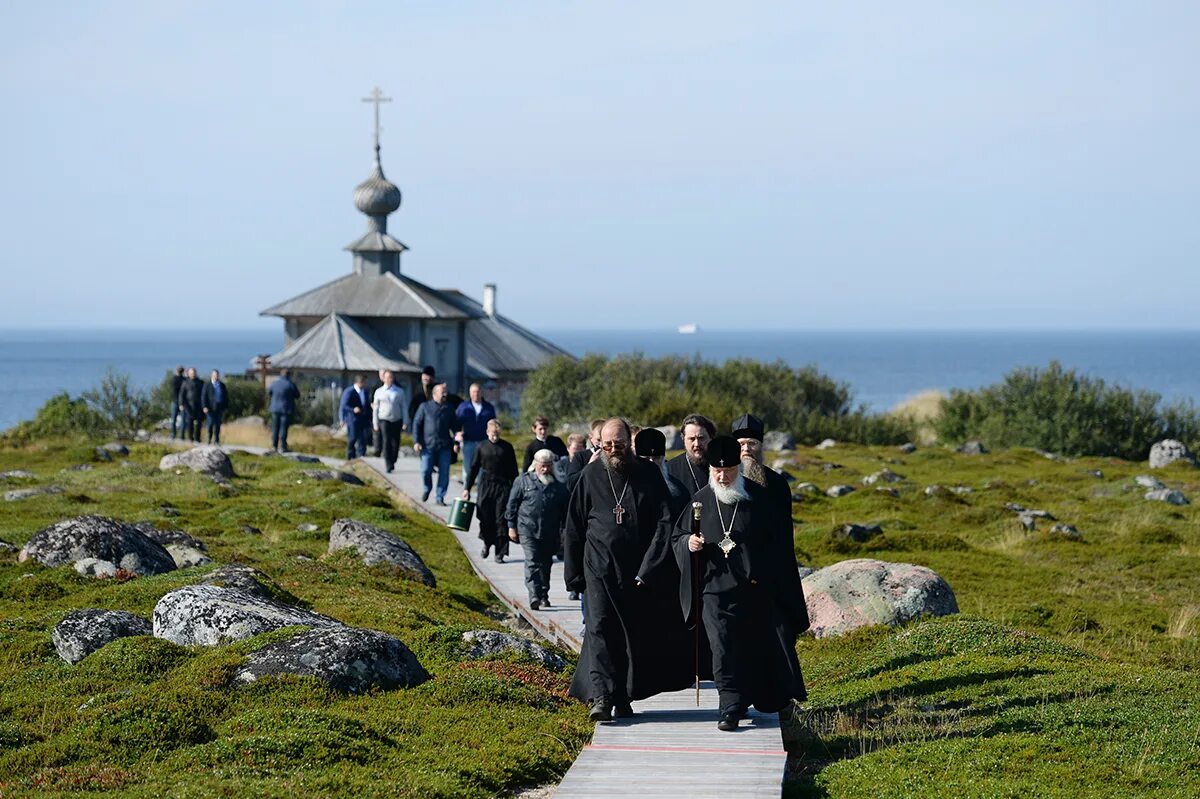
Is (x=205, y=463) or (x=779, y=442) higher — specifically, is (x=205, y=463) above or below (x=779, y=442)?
above

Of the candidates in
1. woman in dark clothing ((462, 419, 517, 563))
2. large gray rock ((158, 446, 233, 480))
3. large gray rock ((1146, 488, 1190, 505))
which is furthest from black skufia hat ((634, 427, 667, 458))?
large gray rock ((1146, 488, 1190, 505))

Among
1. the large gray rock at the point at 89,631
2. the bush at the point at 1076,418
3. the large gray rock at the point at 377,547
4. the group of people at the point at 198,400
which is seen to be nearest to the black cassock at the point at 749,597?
the large gray rock at the point at 89,631

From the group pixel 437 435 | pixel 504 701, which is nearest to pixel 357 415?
pixel 437 435

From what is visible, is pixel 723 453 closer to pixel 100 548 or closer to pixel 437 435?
pixel 100 548

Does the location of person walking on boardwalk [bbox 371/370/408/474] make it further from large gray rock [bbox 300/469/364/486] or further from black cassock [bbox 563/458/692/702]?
black cassock [bbox 563/458/692/702]

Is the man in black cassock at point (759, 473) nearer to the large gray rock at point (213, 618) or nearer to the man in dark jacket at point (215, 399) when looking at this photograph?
the large gray rock at point (213, 618)

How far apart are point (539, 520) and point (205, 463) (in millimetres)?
14888

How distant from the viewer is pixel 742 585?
35.6 ft

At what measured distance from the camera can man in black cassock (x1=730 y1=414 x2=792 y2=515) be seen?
1105cm

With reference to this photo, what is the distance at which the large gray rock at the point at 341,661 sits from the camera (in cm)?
1145

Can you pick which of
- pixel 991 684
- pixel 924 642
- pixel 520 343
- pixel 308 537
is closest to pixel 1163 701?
pixel 991 684

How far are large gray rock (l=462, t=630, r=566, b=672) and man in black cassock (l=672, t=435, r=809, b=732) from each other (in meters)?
2.92

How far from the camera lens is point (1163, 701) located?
1180cm

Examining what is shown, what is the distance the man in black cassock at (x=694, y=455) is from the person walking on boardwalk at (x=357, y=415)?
1983 cm
